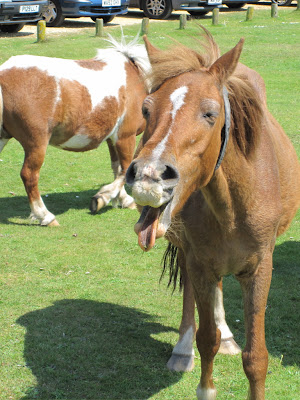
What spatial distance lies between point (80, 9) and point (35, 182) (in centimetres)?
1341

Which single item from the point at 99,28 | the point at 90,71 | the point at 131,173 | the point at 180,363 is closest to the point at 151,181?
the point at 131,173

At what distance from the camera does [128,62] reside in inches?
296

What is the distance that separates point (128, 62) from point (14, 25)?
12336 millimetres

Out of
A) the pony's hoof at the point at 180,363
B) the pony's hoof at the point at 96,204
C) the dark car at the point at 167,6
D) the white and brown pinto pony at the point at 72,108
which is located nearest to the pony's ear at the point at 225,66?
the pony's hoof at the point at 180,363

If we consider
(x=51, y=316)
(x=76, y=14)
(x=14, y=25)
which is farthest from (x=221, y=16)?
(x=51, y=316)

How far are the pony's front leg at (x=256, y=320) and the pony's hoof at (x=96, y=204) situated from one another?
13.1 ft

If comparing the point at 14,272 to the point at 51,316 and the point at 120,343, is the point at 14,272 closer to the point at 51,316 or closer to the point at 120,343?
the point at 51,316

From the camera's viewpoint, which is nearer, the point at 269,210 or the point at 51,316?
the point at 269,210

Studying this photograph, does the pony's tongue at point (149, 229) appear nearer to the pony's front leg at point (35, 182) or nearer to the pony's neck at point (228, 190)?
the pony's neck at point (228, 190)

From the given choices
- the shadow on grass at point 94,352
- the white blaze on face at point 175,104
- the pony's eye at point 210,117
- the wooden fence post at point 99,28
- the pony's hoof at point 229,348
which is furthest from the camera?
the wooden fence post at point 99,28

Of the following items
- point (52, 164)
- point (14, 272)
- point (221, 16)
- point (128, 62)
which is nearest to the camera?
point (14, 272)

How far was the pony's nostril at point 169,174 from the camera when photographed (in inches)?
97.2

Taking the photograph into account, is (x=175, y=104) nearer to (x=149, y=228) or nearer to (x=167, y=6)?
(x=149, y=228)

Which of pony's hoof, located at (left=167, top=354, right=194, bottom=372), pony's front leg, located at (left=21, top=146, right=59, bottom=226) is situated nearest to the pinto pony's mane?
pony's hoof, located at (left=167, top=354, right=194, bottom=372)
